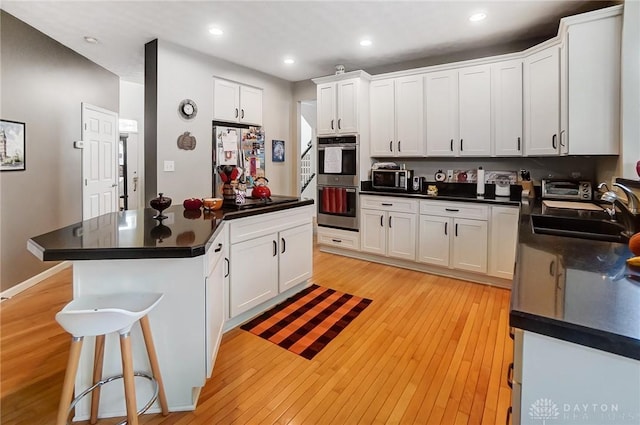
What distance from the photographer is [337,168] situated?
4578 mm

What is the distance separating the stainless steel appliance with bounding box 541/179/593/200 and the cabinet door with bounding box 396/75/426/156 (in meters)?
1.40

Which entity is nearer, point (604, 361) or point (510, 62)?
point (604, 361)

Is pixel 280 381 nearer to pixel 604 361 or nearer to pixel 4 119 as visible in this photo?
pixel 604 361

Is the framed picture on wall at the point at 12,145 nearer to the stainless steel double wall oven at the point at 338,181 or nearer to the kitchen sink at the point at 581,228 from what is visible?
the stainless steel double wall oven at the point at 338,181

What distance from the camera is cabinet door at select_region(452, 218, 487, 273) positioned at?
3525 mm

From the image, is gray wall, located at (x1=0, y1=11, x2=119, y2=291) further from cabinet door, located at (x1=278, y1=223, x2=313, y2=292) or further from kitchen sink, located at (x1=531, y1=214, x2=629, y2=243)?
kitchen sink, located at (x1=531, y1=214, x2=629, y2=243)

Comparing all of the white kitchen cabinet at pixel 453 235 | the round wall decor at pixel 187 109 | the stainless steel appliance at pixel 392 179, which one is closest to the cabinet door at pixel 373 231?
the stainless steel appliance at pixel 392 179

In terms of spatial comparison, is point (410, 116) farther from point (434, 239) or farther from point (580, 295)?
point (580, 295)

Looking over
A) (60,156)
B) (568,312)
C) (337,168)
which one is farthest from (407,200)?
(60,156)

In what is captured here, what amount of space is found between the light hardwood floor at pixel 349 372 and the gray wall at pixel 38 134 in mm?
666

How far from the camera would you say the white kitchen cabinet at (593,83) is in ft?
8.25

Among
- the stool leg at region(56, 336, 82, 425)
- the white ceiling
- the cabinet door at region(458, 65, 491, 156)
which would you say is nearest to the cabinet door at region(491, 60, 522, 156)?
the cabinet door at region(458, 65, 491, 156)

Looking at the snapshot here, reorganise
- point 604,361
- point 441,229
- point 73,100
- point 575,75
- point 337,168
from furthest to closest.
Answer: point 337,168 < point 73,100 < point 441,229 < point 575,75 < point 604,361

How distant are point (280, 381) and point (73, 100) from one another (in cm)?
430
